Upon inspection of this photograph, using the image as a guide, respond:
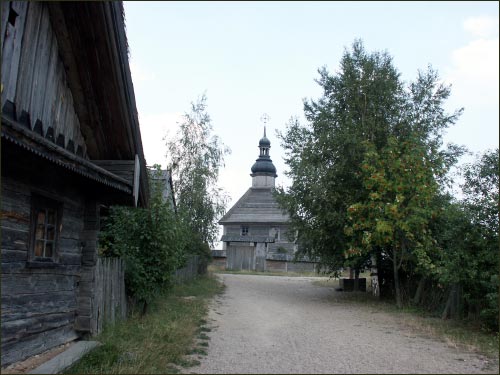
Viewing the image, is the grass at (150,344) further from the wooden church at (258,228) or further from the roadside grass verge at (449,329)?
the wooden church at (258,228)

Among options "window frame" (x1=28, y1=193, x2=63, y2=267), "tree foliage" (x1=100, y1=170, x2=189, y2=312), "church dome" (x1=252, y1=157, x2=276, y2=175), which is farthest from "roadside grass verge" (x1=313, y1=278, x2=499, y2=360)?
"church dome" (x1=252, y1=157, x2=276, y2=175)

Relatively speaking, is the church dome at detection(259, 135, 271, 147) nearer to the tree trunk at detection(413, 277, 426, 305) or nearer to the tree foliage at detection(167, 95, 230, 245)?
the tree foliage at detection(167, 95, 230, 245)

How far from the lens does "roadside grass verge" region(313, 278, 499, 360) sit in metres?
9.14

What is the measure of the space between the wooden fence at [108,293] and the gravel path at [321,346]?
208 cm

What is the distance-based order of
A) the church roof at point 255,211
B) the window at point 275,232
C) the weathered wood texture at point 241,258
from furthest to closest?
the church roof at point 255,211 → the window at point 275,232 → the weathered wood texture at point 241,258

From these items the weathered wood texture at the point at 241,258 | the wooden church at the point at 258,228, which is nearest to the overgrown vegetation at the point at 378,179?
the wooden church at the point at 258,228

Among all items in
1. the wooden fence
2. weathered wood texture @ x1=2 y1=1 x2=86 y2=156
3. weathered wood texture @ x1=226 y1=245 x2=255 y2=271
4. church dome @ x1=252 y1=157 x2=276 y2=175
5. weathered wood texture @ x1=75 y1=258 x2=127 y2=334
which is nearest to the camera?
weathered wood texture @ x1=2 y1=1 x2=86 y2=156

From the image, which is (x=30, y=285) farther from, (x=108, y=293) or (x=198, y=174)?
(x=198, y=174)

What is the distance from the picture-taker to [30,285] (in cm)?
731

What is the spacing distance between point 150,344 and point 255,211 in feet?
138

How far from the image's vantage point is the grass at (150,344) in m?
6.86

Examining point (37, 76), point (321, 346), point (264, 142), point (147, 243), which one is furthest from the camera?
point (264, 142)

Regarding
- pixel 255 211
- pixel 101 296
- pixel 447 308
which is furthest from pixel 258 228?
pixel 101 296

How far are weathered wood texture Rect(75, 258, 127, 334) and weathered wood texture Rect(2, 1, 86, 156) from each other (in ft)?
8.24
